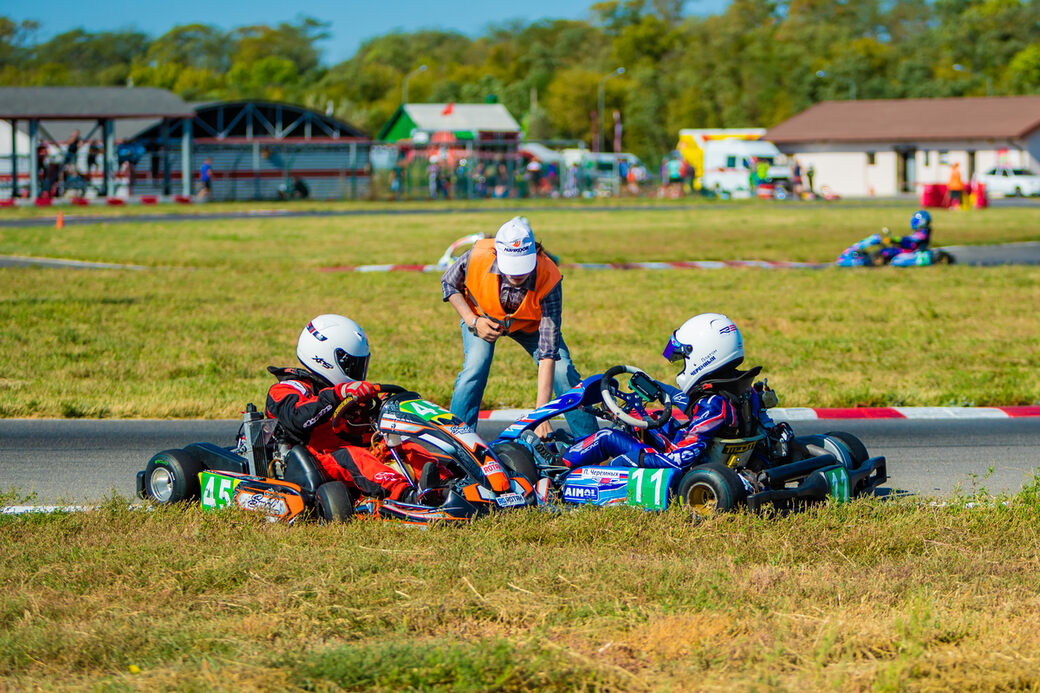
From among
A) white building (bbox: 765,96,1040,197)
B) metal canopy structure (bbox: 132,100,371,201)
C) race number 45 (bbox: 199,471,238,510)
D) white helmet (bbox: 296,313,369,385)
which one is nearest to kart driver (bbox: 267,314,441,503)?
white helmet (bbox: 296,313,369,385)

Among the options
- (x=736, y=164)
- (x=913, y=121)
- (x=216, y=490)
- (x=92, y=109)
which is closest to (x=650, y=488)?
(x=216, y=490)

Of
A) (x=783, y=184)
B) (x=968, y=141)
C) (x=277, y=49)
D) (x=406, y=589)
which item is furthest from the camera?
(x=277, y=49)

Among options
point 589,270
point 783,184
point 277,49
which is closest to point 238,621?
point 589,270

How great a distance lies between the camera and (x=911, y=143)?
59.8 m

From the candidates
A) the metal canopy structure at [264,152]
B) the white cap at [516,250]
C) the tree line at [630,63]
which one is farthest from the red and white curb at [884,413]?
the tree line at [630,63]

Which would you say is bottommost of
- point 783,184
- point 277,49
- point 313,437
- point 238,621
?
point 238,621

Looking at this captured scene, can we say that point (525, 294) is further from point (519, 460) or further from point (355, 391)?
point (355, 391)

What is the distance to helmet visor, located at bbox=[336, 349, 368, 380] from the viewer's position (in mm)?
5805

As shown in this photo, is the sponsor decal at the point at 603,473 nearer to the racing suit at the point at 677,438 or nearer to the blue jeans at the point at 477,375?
the racing suit at the point at 677,438

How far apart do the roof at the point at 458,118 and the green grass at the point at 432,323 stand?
3872 cm

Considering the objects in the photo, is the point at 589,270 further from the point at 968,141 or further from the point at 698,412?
the point at 968,141

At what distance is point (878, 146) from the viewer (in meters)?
60.5

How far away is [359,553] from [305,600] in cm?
57

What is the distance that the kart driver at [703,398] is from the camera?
5.90 m
